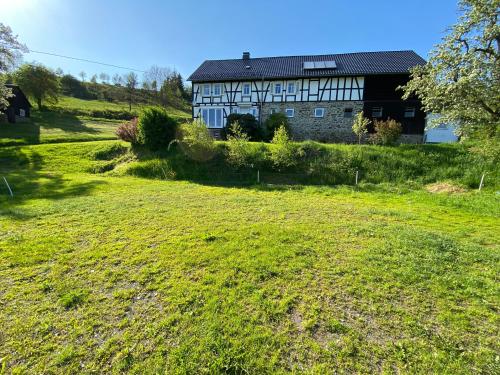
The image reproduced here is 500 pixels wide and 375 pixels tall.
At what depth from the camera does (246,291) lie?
3.17 meters

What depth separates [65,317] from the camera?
276cm

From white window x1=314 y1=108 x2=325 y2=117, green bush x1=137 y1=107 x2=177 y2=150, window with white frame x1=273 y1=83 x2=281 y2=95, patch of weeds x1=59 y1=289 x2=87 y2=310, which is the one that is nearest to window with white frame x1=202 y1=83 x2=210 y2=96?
window with white frame x1=273 y1=83 x2=281 y2=95

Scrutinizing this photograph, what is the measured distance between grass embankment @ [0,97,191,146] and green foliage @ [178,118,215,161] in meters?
3.97

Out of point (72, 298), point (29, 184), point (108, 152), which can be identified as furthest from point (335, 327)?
point (108, 152)

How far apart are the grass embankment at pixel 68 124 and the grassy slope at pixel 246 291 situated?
497 inches

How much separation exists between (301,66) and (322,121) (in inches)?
211

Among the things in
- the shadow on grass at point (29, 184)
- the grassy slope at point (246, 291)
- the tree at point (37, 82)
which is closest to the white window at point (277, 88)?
the shadow on grass at point (29, 184)

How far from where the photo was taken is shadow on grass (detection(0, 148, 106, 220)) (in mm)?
7547

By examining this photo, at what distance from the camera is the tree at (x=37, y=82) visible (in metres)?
30.5

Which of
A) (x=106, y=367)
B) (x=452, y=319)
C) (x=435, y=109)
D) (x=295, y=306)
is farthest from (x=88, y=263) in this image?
(x=435, y=109)

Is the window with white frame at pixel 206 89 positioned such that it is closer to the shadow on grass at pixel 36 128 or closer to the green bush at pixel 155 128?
the green bush at pixel 155 128

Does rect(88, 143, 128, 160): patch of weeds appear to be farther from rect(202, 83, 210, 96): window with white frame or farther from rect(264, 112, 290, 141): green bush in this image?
rect(202, 83, 210, 96): window with white frame

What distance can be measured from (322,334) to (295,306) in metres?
0.45

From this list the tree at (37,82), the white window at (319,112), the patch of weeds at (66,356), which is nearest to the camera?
the patch of weeds at (66,356)
